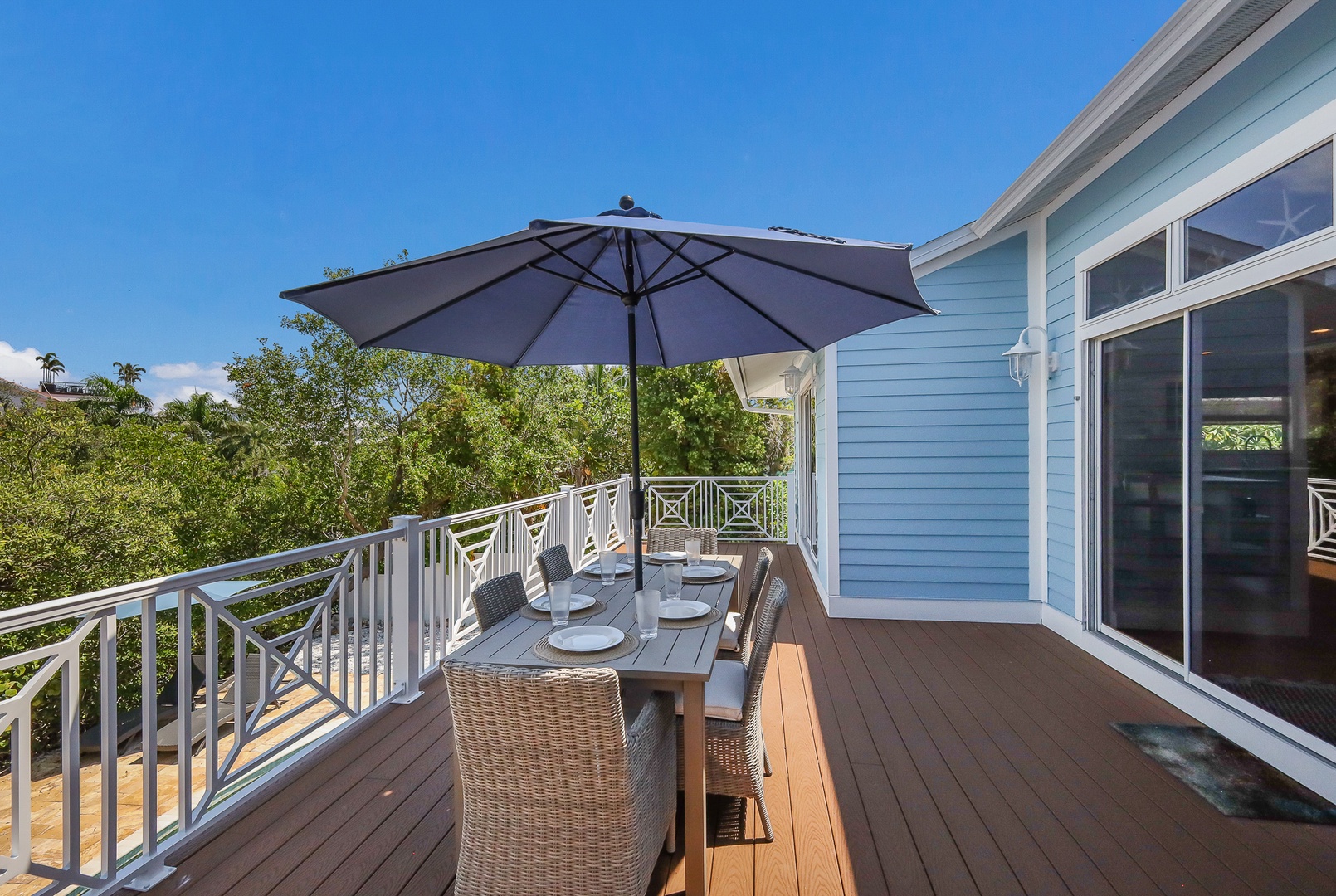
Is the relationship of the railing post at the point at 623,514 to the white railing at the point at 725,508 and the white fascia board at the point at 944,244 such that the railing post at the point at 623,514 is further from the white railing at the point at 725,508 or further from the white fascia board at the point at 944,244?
the white fascia board at the point at 944,244

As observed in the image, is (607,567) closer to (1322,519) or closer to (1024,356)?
(1322,519)

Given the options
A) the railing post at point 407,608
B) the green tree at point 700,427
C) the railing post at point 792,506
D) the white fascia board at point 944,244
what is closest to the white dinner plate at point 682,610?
the railing post at point 407,608

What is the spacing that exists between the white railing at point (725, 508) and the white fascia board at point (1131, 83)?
5.61m

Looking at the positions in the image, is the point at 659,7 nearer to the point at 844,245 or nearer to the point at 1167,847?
the point at 844,245

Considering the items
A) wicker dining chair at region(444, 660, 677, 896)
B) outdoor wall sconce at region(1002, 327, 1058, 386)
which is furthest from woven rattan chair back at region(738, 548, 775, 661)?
outdoor wall sconce at region(1002, 327, 1058, 386)

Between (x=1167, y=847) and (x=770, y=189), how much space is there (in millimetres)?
16427

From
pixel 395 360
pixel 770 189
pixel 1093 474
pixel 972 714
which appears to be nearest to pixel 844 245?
pixel 972 714

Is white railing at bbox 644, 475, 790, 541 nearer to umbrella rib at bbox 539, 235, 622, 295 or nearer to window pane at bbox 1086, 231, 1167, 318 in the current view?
window pane at bbox 1086, 231, 1167, 318

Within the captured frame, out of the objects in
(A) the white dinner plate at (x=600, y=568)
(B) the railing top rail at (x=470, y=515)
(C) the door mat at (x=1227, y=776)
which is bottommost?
(C) the door mat at (x=1227, y=776)

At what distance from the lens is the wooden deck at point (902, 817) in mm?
1936

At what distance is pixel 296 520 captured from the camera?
1091cm

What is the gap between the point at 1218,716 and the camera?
2.85 m

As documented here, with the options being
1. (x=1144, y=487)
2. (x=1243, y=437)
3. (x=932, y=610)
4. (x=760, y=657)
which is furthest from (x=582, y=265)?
(x=932, y=610)

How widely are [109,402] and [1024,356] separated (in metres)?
30.2
